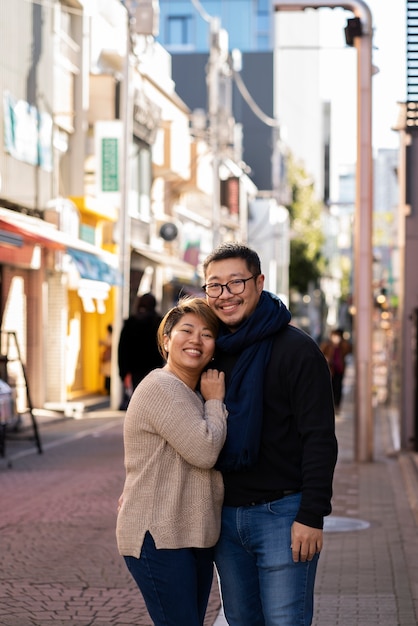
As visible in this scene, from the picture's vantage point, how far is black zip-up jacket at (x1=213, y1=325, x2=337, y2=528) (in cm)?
430

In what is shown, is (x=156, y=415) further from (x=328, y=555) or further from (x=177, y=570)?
(x=328, y=555)

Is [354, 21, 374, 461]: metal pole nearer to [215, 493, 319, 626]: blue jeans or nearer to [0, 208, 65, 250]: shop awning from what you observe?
[0, 208, 65, 250]: shop awning

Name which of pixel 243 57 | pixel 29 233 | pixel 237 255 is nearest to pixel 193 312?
pixel 237 255

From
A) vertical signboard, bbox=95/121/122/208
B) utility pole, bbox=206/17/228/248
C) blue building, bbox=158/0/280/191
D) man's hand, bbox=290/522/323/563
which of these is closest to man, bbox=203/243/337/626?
man's hand, bbox=290/522/323/563

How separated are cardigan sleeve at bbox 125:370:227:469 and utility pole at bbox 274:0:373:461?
41.2ft

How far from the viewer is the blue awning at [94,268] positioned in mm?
23734

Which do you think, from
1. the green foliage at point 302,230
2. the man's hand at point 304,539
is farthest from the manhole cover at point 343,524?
the green foliage at point 302,230

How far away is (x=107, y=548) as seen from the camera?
31.4 feet

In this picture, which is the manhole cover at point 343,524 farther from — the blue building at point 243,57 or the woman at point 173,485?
the blue building at point 243,57

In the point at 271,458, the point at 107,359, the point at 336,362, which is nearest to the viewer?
the point at 271,458

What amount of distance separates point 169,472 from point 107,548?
5.35 metres

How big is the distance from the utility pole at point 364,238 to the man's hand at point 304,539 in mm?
12592

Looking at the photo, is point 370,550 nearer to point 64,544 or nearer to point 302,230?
point 64,544

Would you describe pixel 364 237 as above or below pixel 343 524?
above
